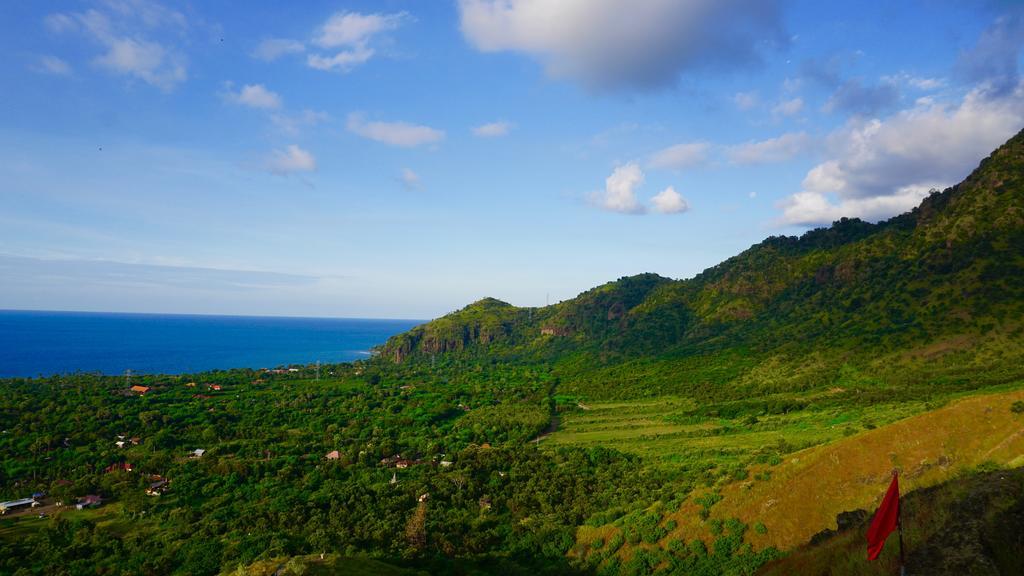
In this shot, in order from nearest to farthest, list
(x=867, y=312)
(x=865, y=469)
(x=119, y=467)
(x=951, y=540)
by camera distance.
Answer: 1. (x=951, y=540)
2. (x=865, y=469)
3. (x=119, y=467)
4. (x=867, y=312)

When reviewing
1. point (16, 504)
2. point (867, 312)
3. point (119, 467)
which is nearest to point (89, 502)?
point (16, 504)

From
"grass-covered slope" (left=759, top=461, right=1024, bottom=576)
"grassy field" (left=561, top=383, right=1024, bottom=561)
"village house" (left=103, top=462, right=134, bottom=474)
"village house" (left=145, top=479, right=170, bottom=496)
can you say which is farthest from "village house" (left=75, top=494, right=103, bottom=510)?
"grass-covered slope" (left=759, top=461, right=1024, bottom=576)

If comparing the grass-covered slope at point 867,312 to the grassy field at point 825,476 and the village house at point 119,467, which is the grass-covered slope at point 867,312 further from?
the village house at point 119,467

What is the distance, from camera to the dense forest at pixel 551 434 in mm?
44906

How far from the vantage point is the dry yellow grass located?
3675cm

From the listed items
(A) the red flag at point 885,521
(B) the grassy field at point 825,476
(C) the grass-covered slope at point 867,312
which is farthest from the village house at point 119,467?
(C) the grass-covered slope at point 867,312

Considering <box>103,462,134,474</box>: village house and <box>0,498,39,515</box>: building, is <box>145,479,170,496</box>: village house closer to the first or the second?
<box>103,462,134,474</box>: village house

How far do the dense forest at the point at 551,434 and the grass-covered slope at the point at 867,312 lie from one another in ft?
2.40

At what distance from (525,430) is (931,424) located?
62792mm

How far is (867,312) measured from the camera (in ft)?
422

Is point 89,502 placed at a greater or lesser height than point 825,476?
lesser

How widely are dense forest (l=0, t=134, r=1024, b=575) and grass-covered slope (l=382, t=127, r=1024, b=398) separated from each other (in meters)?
0.73

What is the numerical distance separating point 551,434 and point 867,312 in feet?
301

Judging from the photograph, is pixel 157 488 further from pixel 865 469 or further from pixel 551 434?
pixel 865 469
